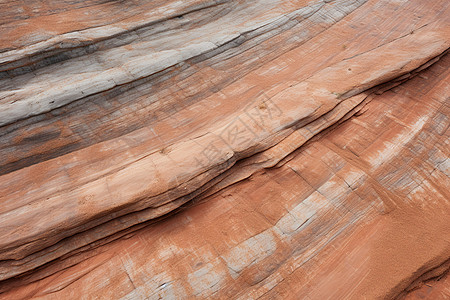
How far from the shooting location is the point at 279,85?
1042cm

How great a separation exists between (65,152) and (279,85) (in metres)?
7.29

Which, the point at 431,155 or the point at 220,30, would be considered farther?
the point at 220,30

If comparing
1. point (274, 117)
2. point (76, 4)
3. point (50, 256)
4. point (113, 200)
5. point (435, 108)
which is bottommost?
point (50, 256)

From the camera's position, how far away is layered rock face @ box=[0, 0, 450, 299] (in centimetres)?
674

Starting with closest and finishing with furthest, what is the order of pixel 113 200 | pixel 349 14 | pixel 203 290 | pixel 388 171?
1. pixel 203 290
2. pixel 113 200
3. pixel 388 171
4. pixel 349 14

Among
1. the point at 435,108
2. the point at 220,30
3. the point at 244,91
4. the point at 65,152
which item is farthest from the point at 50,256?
the point at 435,108

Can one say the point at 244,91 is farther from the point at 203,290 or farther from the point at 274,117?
the point at 203,290

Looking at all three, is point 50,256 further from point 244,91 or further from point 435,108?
point 435,108

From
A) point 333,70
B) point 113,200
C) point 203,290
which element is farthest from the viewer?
point 333,70

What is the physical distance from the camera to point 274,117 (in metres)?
8.76

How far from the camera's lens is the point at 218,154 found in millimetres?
7891

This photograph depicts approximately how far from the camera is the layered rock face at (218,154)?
22.1 ft

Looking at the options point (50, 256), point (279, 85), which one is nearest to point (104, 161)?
point (50, 256)

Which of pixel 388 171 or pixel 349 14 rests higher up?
pixel 349 14
